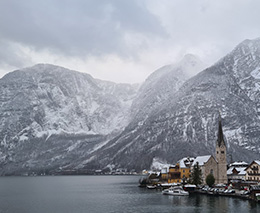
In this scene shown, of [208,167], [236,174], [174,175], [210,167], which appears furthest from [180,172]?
[236,174]

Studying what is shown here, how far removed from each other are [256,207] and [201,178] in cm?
5354

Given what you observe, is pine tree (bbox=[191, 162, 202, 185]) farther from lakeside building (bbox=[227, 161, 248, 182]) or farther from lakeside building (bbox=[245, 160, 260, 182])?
lakeside building (bbox=[245, 160, 260, 182])

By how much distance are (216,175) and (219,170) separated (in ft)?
8.13

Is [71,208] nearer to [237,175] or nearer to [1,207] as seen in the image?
[1,207]

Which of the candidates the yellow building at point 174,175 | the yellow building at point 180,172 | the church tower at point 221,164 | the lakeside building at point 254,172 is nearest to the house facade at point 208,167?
the church tower at point 221,164

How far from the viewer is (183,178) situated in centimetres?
15838

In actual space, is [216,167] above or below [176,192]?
above

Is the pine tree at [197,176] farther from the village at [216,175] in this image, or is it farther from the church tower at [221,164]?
the church tower at [221,164]

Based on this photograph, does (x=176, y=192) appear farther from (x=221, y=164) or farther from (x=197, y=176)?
(x=221, y=164)

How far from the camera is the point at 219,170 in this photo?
147m

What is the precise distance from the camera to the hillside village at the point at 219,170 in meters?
145

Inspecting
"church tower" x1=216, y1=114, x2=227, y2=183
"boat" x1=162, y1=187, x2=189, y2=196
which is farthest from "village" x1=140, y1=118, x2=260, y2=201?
"boat" x1=162, y1=187, x2=189, y2=196

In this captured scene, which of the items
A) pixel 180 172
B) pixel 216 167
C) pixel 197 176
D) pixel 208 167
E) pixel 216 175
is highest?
pixel 216 167

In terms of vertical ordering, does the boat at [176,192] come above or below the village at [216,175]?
below
